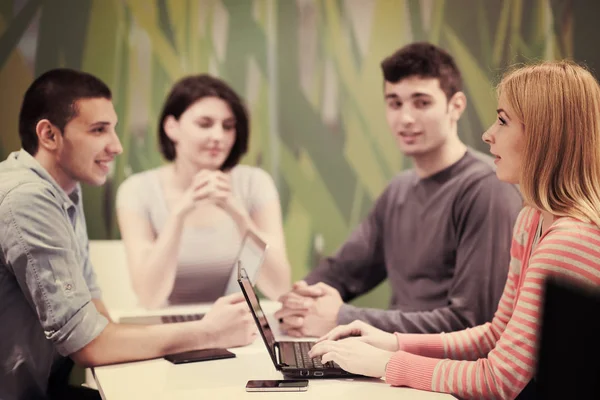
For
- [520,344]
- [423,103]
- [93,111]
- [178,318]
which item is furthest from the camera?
[423,103]

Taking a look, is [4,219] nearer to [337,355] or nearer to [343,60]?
[337,355]

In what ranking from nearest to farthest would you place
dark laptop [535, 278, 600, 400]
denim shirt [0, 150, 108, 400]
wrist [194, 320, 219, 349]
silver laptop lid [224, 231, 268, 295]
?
dark laptop [535, 278, 600, 400] → denim shirt [0, 150, 108, 400] → wrist [194, 320, 219, 349] → silver laptop lid [224, 231, 268, 295]

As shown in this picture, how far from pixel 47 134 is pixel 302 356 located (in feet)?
3.71

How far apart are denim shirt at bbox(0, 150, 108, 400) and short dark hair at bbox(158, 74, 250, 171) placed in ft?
3.40

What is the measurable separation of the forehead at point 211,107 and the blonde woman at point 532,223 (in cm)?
150

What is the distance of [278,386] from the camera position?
160 centimetres

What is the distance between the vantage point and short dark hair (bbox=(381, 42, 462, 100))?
9.21 ft

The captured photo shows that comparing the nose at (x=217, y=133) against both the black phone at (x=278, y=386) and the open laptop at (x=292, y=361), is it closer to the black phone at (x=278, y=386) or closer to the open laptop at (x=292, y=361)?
the open laptop at (x=292, y=361)

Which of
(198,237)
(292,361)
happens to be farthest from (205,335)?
(198,237)

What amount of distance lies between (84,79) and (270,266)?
118 centimetres

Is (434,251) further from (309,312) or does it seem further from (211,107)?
(211,107)

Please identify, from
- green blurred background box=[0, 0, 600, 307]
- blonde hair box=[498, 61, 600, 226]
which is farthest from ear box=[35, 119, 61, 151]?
blonde hair box=[498, 61, 600, 226]

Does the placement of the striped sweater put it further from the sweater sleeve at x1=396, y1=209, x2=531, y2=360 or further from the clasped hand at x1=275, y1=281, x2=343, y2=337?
the clasped hand at x1=275, y1=281, x2=343, y2=337

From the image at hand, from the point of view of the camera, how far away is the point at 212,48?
118 inches
